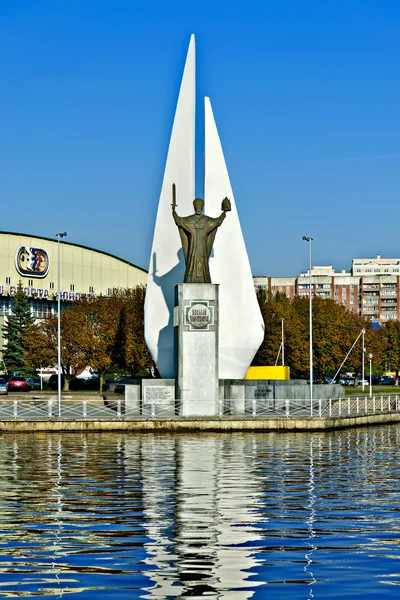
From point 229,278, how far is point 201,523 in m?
32.4

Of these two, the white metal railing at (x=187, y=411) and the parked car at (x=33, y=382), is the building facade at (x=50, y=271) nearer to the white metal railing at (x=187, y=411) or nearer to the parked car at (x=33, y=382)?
the parked car at (x=33, y=382)

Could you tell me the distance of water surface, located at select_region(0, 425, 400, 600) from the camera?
463 inches

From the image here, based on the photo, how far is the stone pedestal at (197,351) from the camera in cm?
4147

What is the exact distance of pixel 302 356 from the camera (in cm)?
8075

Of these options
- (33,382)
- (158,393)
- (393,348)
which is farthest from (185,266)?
(393,348)

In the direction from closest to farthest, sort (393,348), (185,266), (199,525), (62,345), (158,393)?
(199,525) → (158,393) → (185,266) → (62,345) → (393,348)

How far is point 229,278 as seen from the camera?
48031 millimetres

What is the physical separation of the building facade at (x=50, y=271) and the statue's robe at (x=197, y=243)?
49.9m

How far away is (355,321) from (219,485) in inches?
3175

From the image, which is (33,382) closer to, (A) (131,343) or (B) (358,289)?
(A) (131,343)

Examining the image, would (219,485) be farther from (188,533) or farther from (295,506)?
(188,533)

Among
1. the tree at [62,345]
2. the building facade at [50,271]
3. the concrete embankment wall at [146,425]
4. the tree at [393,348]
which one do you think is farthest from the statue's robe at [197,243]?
the tree at [393,348]

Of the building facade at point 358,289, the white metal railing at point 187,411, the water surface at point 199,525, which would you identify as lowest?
the water surface at point 199,525

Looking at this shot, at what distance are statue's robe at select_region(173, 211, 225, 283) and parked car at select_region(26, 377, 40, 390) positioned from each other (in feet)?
109
